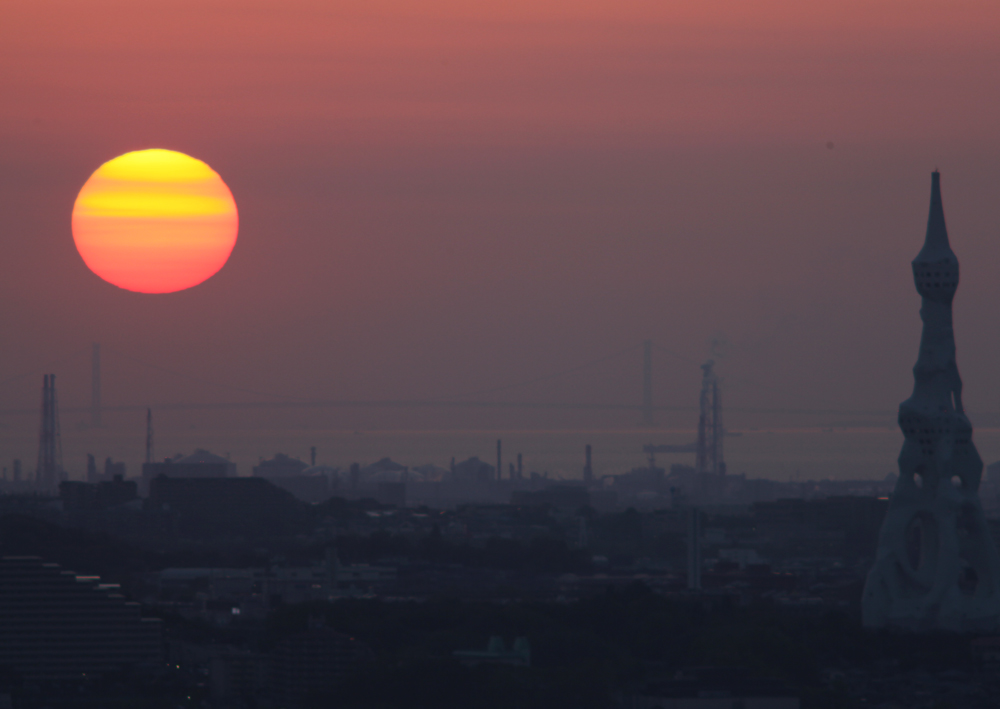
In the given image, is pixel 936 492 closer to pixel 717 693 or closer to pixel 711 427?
pixel 717 693

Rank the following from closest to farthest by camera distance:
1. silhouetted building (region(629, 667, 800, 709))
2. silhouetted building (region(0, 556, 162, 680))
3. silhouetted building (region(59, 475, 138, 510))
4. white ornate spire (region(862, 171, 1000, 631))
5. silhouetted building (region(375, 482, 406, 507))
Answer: silhouetted building (region(629, 667, 800, 709)) → white ornate spire (region(862, 171, 1000, 631)) → silhouetted building (region(0, 556, 162, 680)) → silhouetted building (region(59, 475, 138, 510)) → silhouetted building (region(375, 482, 406, 507))

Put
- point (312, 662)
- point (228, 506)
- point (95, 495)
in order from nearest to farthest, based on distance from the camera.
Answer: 1. point (312, 662)
2. point (95, 495)
3. point (228, 506)

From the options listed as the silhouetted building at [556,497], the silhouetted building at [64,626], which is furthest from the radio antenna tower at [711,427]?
the silhouetted building at [64,626]

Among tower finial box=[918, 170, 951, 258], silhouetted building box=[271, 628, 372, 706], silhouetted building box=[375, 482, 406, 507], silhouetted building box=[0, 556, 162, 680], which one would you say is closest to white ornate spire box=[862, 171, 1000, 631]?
tower finial box=[918, 170, 951, 258]

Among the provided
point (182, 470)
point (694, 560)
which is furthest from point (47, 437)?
point (694, 560)

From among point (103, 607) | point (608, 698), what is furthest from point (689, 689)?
point (103, 607)

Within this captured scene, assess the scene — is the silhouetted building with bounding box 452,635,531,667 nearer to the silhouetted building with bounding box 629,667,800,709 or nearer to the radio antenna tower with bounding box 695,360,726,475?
the silhouetted building with bounding box 629,667,800,709

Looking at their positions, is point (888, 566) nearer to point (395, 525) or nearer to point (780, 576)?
point (780, 576)

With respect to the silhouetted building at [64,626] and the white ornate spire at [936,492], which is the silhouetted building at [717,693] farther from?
the silhouetted building at [64,626]
